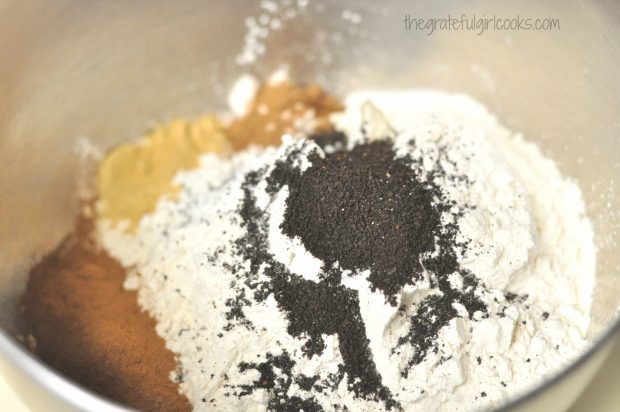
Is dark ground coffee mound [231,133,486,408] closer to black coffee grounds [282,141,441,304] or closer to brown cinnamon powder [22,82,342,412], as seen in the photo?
black coffee grounds [282,141,441,304]

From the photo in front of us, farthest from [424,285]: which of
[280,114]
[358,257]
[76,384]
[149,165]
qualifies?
[149,165]

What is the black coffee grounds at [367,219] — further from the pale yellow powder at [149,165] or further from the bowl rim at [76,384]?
the pale yellow powder at [149,165]

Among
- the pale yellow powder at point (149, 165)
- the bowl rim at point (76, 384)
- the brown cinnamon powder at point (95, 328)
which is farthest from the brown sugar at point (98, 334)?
the bowl rim at point (76, 384)

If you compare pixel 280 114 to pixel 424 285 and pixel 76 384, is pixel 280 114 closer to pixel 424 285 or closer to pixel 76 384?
pixel 424 285

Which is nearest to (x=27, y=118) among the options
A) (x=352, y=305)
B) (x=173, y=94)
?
(x=173, y=94)

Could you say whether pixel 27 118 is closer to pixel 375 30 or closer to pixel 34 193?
pixel 34 193
